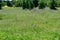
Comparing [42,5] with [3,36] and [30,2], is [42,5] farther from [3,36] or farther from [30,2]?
[3,36]

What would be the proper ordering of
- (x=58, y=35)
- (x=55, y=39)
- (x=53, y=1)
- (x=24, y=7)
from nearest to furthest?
(x=55, y=39) < (x=58, y=35) < (x=53, y=1) < (x=24, y=7)

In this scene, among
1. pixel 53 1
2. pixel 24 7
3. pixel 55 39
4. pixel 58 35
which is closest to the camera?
pixel 55 39

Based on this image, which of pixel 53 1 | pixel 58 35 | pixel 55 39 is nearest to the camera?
pixel 55 39

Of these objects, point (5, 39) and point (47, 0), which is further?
point (47, 0)

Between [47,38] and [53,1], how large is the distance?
187ft

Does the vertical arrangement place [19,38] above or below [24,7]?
above

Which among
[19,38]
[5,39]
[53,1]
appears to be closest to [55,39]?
[19,38]

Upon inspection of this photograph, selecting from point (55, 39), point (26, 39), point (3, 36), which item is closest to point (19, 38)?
point (26, 39)

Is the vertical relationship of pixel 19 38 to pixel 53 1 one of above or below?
above

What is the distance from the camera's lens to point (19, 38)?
9.66m

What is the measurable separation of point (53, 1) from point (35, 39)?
57.2 meters

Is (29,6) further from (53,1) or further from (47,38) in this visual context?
(47,38)

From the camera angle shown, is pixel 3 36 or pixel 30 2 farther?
pixel 30 2

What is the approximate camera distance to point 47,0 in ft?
224
